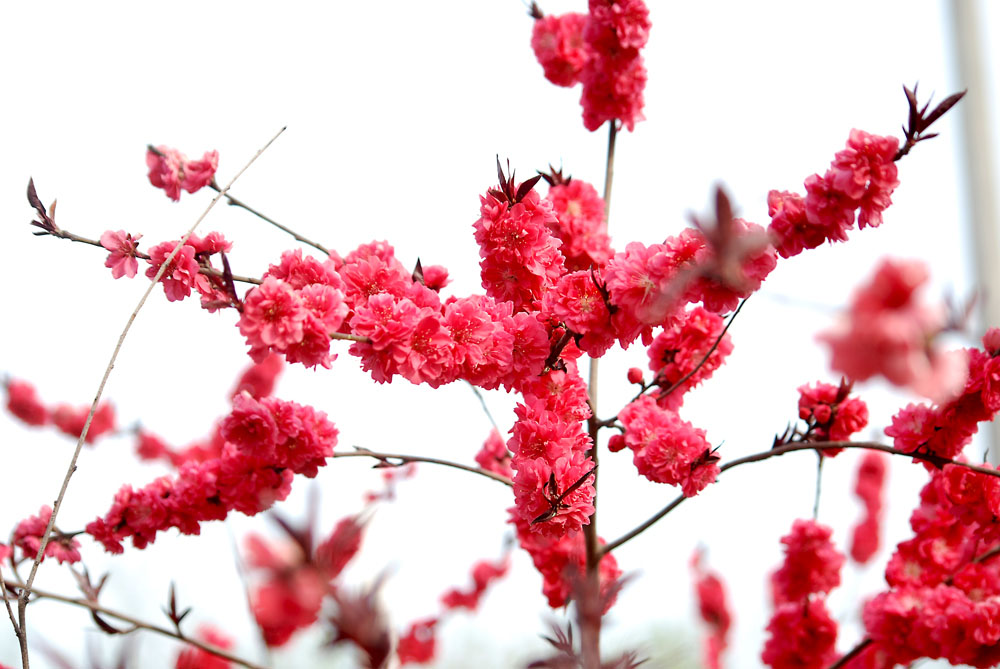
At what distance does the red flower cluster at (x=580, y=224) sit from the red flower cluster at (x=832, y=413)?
441 millimetres

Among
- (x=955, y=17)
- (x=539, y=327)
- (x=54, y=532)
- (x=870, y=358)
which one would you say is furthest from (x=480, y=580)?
(x=955, y=17)

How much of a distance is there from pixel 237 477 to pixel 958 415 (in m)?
1.16

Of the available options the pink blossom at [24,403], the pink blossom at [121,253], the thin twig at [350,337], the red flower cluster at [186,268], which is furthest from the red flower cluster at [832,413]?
the pink blossom at [24,403]

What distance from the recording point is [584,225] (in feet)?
4.55

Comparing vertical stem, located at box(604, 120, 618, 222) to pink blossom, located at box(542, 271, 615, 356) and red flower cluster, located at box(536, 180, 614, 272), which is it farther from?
pink blossom, located at box(542, 271, 615, 356)

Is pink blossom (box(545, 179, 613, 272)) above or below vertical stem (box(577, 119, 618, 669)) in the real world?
above

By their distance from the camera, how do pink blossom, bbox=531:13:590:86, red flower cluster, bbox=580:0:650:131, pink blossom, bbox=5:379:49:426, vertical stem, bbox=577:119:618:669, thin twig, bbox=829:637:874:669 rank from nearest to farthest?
1. vertical stem, bbox=577:119:618:669
2. thin twig, bbox=829:637:874:669
3. red flower cluster, bbox=580:0:650:131
4. pink blossom, bbox=531:13:590:86
5. pink blossom, bbox=5:379:49:426

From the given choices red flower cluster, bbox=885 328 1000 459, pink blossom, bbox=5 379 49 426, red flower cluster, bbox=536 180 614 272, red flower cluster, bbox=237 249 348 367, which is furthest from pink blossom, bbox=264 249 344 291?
pink blossom, bbox=5 379 49 426

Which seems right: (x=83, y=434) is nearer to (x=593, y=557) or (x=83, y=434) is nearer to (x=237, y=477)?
(x=237, y=477)

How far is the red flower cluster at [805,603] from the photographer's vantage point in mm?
1579

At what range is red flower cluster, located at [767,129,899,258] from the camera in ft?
3.27

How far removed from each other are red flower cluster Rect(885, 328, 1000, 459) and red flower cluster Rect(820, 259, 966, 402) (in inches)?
26.9

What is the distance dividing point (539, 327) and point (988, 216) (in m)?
2.72

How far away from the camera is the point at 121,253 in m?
1.08
